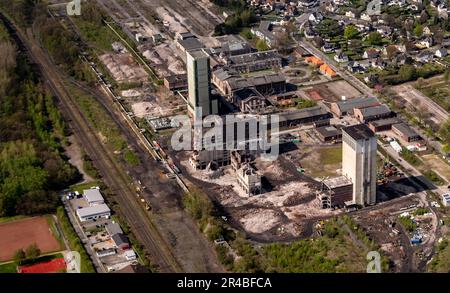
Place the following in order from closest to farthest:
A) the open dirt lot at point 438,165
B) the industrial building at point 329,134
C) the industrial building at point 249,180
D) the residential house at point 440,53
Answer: the industrial building at point 249,180 < the open dirt lot at point 438,165 < the industrial building at point 329,134 < the residential house at point 440,53

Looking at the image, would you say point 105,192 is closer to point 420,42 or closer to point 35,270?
point 35,270

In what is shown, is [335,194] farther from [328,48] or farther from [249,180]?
[328,48]

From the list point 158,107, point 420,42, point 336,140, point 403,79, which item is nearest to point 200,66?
point 158,107

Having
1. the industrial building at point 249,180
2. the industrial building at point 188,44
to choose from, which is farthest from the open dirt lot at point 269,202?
the industrial building at point 188,44

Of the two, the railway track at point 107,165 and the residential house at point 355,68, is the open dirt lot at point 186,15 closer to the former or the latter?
the railway track at point 107,165

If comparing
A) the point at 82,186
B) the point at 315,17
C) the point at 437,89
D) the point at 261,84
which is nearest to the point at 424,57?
the point at 437,89

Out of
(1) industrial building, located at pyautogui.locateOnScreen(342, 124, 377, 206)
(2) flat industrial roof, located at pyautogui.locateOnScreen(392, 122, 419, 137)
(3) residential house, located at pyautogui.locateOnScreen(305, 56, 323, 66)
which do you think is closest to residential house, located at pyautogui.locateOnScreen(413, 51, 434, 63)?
(3) residential house, located at pyautogui.locateOnScreen(305, 56, 323, 66)
